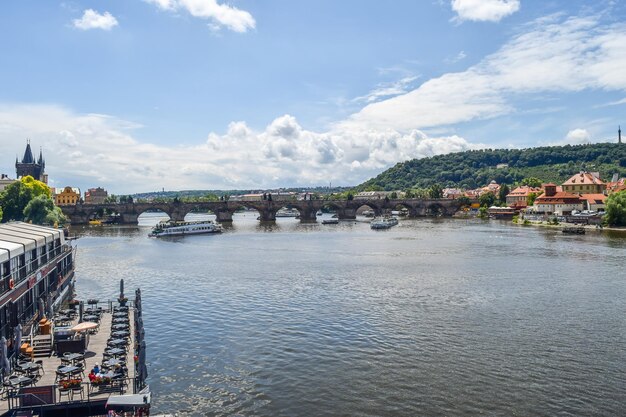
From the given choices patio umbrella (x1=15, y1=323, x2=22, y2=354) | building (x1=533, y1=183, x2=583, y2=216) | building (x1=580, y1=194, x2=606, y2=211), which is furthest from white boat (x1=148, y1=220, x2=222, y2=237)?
patio umbrella (x1=15, y1=323, x2=22, y2=354)

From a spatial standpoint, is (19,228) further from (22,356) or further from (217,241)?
(217,241)

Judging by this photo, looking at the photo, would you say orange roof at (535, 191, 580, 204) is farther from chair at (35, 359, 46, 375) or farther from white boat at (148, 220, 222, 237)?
chair at (35, 359, 46, 375)

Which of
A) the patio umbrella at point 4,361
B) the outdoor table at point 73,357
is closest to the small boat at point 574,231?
the outdoor table at point 73,357

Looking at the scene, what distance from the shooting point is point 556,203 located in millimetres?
164500

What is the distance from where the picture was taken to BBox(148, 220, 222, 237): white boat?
13950 cm

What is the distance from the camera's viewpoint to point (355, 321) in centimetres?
4538

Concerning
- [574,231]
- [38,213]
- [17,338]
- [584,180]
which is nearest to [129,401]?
[17,338]

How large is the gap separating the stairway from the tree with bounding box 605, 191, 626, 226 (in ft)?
416

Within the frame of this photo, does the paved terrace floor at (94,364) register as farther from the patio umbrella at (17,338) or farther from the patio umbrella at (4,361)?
the patio umbrella at (4,361)

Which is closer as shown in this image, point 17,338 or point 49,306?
point 17,338

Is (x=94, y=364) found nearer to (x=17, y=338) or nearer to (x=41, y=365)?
(x=41, y=365)

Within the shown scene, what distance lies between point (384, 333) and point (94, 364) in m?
20.9

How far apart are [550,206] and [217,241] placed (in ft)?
343

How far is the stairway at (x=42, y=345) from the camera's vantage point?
32.4 metres
